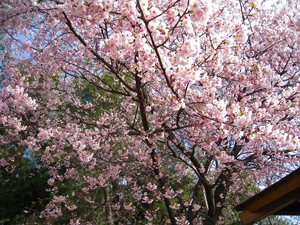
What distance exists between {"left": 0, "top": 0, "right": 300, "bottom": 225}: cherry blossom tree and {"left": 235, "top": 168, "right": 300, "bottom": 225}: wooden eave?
1.01 m

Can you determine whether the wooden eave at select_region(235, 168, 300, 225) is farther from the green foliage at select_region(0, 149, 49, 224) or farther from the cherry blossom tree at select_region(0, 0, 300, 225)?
the green foliage at select_region(0, 149, 49, 224)

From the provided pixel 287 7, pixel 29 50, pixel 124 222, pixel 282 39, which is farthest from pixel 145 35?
pixel 124 222

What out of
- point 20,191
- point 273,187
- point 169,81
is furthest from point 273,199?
point 20,191

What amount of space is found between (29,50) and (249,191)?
6827 millimetres

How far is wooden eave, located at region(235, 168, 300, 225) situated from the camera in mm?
2308

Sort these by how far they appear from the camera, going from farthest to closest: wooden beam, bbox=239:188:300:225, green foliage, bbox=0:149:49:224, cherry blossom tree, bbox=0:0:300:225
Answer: green foliage, bbox=0:149:49:224 → cherry blossom tree, bbox=0:0:300:225 → wooden beam, bbox=239:188:300:225

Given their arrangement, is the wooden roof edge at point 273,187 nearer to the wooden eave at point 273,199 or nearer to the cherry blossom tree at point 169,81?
the wooden eave at point 273,199

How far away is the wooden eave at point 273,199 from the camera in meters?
2.31

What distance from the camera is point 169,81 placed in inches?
120

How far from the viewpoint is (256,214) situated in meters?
2.61

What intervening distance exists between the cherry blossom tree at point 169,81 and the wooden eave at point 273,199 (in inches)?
39.9

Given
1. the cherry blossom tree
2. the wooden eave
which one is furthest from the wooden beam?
the cherry blossom tree

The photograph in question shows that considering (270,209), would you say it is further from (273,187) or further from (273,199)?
(273,187)

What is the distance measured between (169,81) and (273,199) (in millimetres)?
1686
